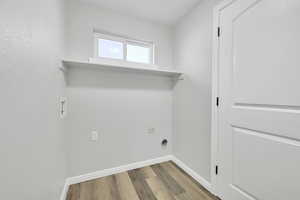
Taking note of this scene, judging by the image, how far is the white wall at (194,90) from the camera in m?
1.48

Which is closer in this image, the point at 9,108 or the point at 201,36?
the point at 9,108

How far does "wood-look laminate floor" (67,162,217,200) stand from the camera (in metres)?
1.34

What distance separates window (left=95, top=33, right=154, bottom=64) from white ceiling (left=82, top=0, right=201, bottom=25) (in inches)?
14.7

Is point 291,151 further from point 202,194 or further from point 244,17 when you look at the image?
point 244,17

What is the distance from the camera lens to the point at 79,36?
1568 millimetres

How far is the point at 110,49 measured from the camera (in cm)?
184

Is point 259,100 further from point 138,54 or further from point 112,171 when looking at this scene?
point 112,171

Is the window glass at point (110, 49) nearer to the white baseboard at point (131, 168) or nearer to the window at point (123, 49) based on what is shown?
the window at point (123, 49)

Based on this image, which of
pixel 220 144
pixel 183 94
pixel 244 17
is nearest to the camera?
pixel 244 17

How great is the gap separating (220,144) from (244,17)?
125 cm

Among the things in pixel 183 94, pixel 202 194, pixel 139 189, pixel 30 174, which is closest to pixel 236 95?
pixel 183 94

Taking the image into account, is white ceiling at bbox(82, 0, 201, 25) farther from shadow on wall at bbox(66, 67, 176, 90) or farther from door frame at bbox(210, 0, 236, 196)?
shadow on wall at bbox(66, 67, 176, 90)

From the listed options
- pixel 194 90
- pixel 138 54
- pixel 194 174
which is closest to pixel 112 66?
pixel 138 54

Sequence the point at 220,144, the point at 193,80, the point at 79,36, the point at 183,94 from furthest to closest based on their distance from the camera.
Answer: the point at 183,94
the point at 193,80
the point at 79,36
the point at 220,144
